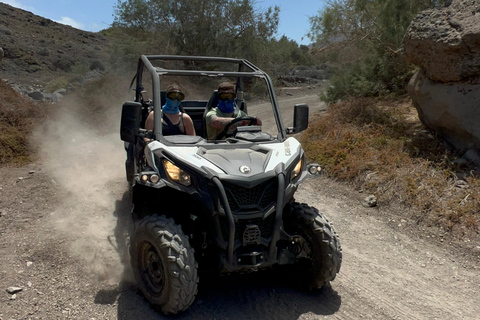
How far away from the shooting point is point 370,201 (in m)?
7.12

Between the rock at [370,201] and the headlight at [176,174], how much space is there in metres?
4.27

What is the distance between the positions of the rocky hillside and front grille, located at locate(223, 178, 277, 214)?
602 inches

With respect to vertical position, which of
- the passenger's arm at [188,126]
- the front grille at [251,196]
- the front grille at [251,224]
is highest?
the passenger's arm at [188,126]

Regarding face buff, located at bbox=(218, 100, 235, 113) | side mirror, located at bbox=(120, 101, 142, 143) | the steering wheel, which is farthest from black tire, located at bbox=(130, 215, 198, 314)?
face buff, located at bbox=(218, 100, 235, 113)

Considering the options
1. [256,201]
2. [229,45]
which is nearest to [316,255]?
[256,201]

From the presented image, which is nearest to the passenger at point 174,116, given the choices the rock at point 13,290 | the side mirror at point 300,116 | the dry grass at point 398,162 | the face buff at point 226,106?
the face buff at point 226,106

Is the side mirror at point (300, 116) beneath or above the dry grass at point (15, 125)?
above

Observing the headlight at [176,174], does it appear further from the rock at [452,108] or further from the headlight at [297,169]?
the rock at [452,108]

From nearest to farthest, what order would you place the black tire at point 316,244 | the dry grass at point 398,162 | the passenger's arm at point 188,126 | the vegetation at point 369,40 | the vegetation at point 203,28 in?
the black tire at point 316,244 < the passenger's arm at point 188,126 < the dry grass at point 398,162 < the vegetation at point 369,40 < the vegetation at point 203,28

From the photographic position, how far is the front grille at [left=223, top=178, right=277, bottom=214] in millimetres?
3514

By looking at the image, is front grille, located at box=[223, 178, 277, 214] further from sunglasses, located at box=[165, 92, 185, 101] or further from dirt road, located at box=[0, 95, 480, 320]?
sunglasses, located at box=[165, 92, 185, 101]

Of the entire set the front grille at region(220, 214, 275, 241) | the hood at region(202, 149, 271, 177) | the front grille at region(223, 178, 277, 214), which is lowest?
the front grille at region(220, 214, 275, 241)

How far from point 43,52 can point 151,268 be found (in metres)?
32.7

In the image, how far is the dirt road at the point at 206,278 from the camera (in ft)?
12.7
